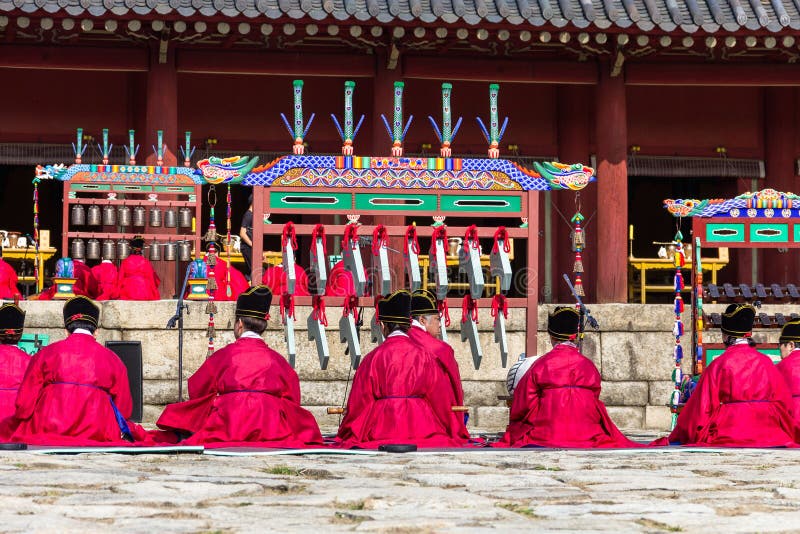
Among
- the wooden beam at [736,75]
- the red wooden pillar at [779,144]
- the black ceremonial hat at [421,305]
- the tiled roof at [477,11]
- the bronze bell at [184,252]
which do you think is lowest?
the black ceremonial hat at [421,305]

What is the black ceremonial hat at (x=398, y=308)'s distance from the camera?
1100 centimetres

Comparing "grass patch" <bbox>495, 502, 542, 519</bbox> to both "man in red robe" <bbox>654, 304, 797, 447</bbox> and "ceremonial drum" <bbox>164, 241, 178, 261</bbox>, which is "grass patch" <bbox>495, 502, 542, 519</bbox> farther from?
"ceremonial drum" <bbox>164, 241, 178, 261</bbox>

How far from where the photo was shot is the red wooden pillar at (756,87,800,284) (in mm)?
18125

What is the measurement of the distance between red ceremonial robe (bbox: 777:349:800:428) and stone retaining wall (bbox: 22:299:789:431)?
2476 mm

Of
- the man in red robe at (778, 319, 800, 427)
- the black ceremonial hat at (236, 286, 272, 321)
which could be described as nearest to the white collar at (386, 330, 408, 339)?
the black ceremonial hat at (236, 286, 272, 321)

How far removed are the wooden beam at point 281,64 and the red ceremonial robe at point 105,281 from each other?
2.52m

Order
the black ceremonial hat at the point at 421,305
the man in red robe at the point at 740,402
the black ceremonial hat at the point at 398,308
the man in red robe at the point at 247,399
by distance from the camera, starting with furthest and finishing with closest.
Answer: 1. the black ceremonial hat at the point at 421,305
2. the man in red robe at the point at 740,402
3. the black ceremonial hat at the point at 398,308
4. the man in red robe at the point at 247,399

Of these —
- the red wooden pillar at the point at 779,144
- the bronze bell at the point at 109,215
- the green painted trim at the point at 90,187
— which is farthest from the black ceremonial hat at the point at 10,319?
the red wooden pillar at the point at 779,144

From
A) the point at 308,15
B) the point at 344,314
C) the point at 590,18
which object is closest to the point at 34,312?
the point at 344,314

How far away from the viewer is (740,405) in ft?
37.1

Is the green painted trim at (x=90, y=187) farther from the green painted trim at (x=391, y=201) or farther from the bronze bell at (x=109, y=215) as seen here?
the green painted trim at (x=391, y=201)

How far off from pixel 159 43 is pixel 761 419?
8154 mm

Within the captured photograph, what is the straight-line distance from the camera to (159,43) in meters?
16.1

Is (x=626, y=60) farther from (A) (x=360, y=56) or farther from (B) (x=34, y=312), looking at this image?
(B) (x=34, y=312)
